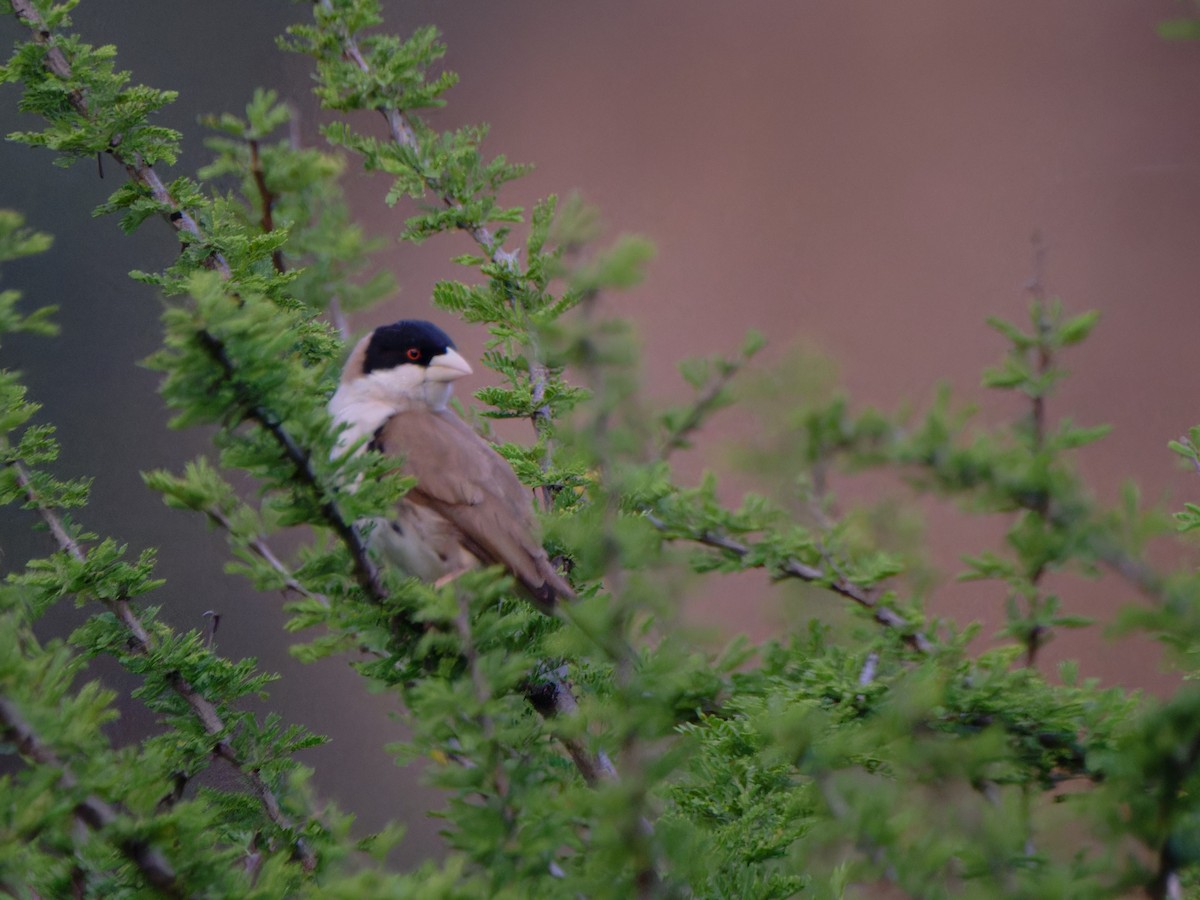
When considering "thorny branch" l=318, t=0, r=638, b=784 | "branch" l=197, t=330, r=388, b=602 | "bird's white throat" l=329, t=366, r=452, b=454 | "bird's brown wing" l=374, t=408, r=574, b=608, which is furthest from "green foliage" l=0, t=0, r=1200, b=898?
"bird's white throat" l=329, t=366, r=452, b=454

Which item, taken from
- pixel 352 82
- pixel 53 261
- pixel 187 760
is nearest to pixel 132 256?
pixel 53 261

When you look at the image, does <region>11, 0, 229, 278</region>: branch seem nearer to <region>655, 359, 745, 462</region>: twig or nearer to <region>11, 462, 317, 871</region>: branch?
<region>11, 462, 317, 871</region>: branch

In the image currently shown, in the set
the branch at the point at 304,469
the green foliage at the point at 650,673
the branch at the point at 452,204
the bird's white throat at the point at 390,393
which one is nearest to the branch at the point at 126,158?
the green foliage at the point at 650,673

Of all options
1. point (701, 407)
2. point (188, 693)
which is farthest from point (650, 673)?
point (188, 693)

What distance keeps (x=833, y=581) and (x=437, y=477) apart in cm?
51

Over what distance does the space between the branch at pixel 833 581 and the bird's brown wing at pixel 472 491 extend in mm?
337

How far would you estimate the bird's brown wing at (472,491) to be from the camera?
0.89m

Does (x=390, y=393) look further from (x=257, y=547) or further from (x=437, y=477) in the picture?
(x=257, y=547)

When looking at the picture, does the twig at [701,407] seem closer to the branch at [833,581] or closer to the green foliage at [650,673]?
the green foliage at [650,673]

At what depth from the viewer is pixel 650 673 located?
0.36 meters

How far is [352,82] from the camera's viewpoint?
74 centimetres

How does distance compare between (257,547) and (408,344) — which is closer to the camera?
(257,547)

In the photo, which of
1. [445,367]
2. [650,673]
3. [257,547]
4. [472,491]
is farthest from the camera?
[445,367]

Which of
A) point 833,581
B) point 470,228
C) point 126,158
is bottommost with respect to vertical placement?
point 833,581
